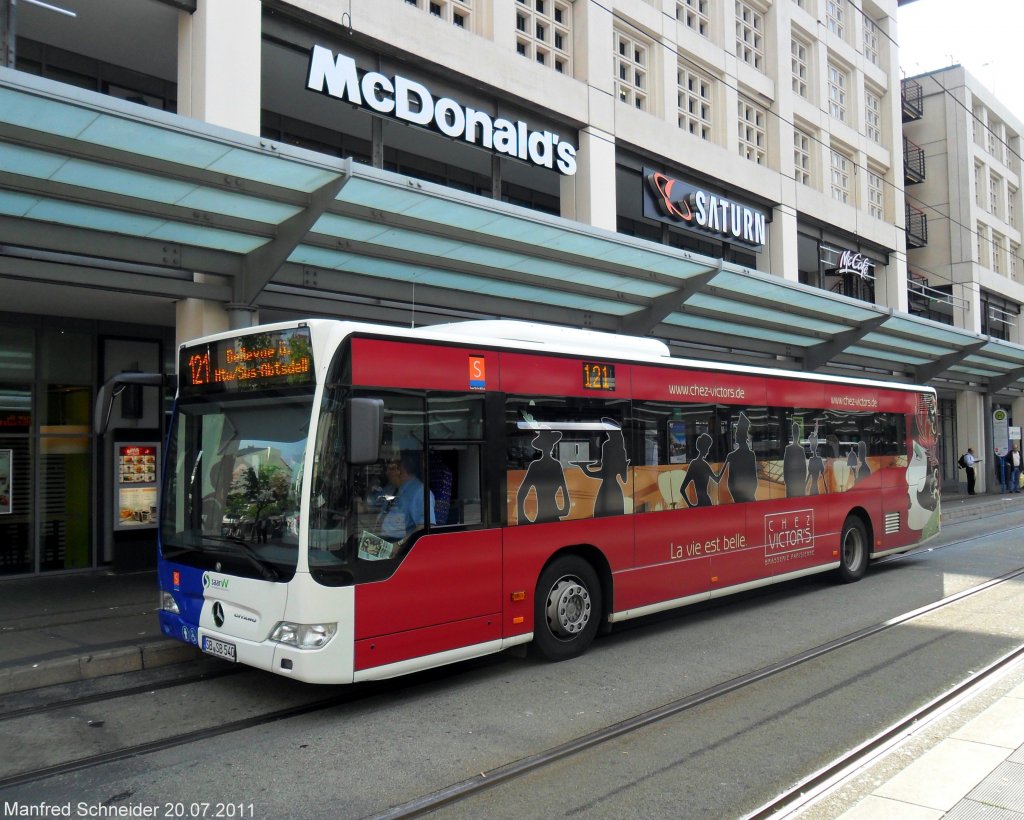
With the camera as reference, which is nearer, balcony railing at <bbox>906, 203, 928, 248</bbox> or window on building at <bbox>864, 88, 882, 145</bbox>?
window on building at <bbox>864, 88, 882, 145</bbox>

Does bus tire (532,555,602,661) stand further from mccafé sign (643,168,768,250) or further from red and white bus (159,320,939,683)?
mccafé sign (643,168,768,250)

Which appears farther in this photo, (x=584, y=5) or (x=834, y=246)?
(x=834, y=246)

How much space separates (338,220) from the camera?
32.0 ft

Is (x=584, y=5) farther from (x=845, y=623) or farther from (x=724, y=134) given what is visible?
(x=845, y=623)

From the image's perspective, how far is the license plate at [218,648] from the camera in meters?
6.31

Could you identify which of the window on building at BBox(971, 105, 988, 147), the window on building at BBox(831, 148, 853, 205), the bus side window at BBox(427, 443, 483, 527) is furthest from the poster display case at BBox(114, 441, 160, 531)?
the window on building at BBox(971, 105, 988, 147)

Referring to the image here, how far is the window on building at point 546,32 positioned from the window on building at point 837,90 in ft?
39.3

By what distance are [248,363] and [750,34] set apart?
2029cm

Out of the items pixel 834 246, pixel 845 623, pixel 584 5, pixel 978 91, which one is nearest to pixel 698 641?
pixel 845 623

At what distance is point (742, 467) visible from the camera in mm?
9883

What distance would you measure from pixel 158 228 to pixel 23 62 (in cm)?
449

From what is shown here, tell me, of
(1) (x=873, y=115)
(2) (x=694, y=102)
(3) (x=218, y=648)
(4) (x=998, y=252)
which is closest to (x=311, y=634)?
(3) (x=218, y=648)

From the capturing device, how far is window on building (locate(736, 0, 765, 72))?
71.9ft

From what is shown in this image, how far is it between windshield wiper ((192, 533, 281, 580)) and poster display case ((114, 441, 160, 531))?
695cm
